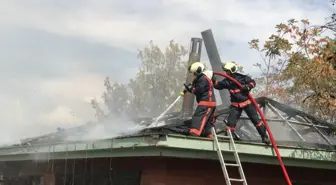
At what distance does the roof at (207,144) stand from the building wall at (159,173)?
472 millimetres

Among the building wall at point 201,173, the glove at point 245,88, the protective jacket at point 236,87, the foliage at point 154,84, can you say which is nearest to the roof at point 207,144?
the building wall at point 201,173

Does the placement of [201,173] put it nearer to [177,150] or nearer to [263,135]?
[177,150]

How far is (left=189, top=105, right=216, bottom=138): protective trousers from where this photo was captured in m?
6.36

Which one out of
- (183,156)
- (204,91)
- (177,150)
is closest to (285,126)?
(204,91)

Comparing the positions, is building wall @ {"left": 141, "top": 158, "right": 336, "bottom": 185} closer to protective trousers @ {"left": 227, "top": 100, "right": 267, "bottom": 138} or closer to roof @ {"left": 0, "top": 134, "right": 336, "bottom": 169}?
roof @ {"left": 0, "top": 134, "right": 336, "bottom": 169}

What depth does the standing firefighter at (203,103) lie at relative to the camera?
21.1 ft

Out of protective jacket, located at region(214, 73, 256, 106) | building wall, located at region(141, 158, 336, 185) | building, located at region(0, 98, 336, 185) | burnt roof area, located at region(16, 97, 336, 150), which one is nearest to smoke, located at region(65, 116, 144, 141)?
burnt roof area, located at region(16, 97, 336, 150)

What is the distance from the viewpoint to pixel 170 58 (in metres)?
33.0

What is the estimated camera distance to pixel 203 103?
6.69 m

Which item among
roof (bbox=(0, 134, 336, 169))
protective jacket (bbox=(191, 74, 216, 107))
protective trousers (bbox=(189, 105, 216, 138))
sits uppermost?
protective jacket (bbox=(191, 74, 216, 107))

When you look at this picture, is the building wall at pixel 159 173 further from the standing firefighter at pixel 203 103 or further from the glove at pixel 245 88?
the glove at pixel 245 88

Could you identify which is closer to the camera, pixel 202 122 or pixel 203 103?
pixel 202 122

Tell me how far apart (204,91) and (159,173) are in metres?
1.48

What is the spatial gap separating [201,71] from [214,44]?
17.8ft
